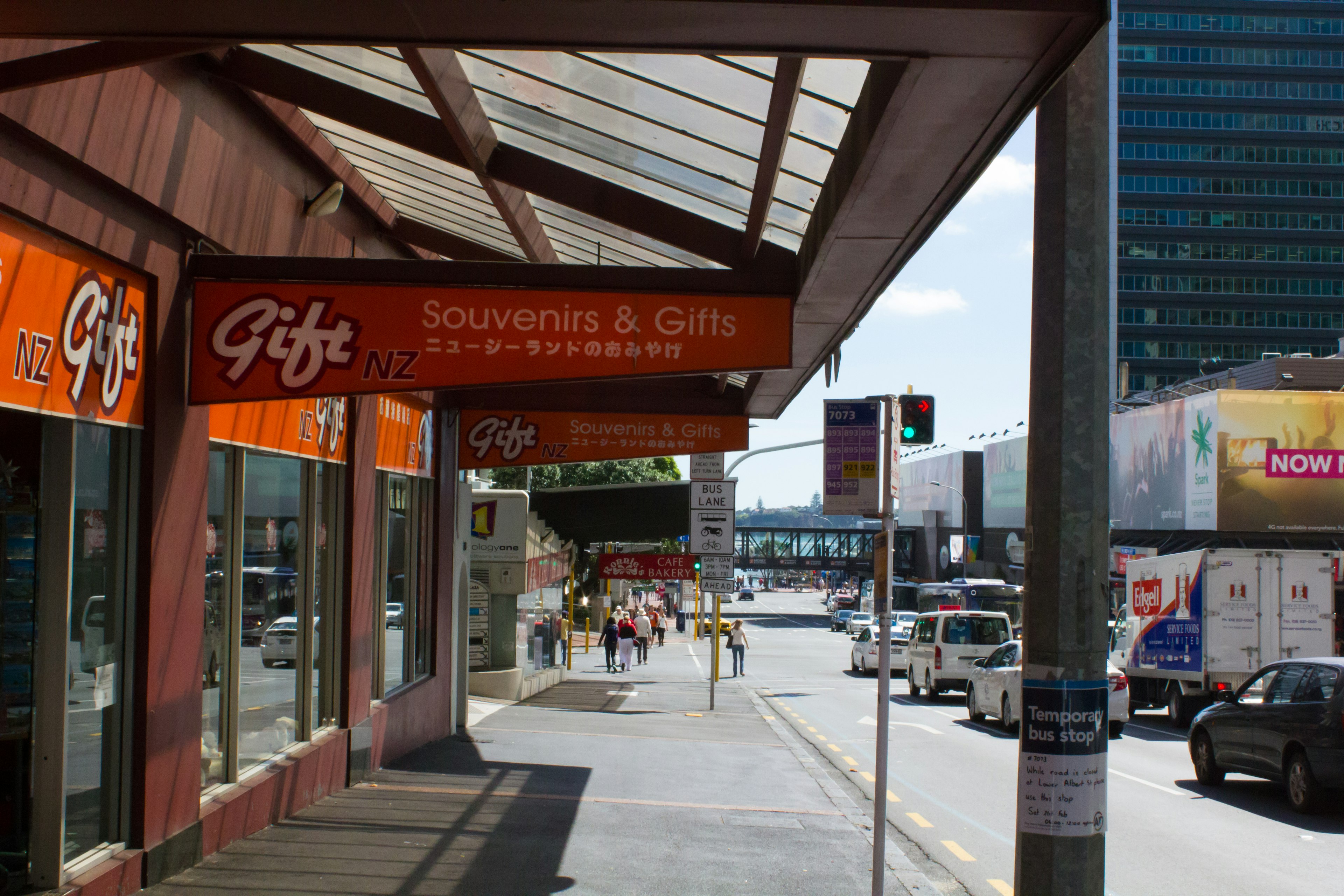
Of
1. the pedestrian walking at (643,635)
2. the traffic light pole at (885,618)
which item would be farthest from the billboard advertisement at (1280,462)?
the traffic light pole at (885,618)

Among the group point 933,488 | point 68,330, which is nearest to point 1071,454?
point 68,330

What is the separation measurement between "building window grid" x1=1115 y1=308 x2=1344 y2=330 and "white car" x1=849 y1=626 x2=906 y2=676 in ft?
300

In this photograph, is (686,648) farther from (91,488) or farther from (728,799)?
(91,488)

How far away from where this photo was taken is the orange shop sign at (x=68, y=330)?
A: 550 centimetres

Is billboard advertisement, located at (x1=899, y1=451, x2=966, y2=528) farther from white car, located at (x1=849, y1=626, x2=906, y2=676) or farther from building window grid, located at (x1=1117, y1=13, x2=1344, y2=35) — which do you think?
building window grid, located at (x1=1117, y1=13, x2=1344, y2=35)

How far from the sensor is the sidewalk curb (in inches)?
331

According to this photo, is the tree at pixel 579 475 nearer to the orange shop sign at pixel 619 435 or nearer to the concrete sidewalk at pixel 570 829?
the concrete sidewalk at pixel 570 829

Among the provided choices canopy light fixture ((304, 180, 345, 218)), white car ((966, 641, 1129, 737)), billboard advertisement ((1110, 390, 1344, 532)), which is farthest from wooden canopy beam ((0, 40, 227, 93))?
billboard advertisement ((1110, 390, 1344, 532))

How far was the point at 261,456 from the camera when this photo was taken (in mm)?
8789

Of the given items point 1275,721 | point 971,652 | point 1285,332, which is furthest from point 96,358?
point 1285,332

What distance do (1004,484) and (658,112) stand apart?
230 feet

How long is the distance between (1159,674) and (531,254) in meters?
15.9

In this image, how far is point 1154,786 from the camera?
1390cm

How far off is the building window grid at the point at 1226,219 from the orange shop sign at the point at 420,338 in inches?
4600
